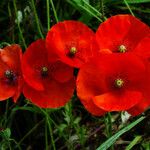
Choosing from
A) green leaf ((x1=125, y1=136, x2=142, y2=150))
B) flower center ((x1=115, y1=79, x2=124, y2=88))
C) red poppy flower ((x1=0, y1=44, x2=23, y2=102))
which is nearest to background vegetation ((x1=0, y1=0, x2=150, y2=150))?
green leaf ((x1=125, y1=136, x2=142, y2=150))

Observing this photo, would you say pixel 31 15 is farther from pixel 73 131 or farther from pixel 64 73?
pixel 64 73

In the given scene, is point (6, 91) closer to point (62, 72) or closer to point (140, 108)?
point (62, 72)

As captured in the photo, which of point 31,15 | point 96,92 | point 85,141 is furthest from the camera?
point 31,15

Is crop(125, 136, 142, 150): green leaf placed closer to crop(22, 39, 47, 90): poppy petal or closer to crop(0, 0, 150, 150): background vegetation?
crop(0, 0, 150, 150): background vegetation

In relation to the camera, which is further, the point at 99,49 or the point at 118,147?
the point at 118,147

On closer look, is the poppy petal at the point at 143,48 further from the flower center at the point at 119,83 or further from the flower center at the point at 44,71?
the flower center at the point at 44,71

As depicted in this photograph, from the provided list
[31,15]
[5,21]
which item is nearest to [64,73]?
[31,15]
